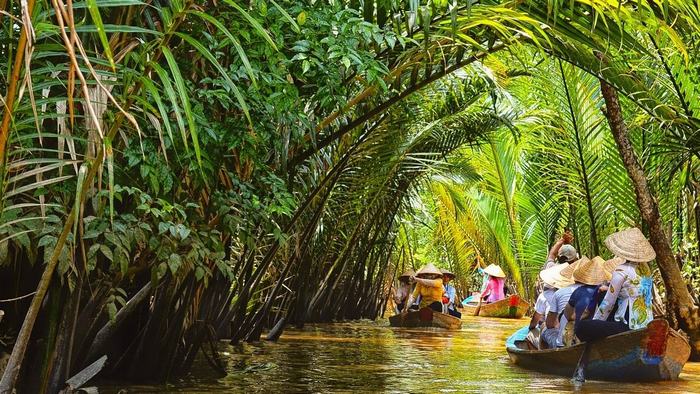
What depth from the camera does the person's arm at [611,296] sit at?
357 inches

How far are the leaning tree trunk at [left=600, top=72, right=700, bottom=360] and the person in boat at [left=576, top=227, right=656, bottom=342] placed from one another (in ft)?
3.68

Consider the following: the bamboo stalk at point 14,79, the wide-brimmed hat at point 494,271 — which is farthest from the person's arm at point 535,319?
the wide-brimmed hat at point 494,271

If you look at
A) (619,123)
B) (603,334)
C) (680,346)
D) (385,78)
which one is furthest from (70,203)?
(619,123)

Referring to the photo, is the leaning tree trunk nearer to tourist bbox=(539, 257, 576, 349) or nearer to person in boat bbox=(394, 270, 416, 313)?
tourist bbox=(539, 257, 576, 349)

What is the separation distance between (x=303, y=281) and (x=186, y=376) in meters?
6.80

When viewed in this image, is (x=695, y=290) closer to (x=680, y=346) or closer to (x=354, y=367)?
(x=680, y=346)

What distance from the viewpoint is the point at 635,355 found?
911 cm

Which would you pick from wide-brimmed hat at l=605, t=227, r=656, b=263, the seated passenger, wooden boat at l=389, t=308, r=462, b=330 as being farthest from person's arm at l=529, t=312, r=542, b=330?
wooden boat at l=389, t=308, r=462, b=330

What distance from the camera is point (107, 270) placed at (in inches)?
226

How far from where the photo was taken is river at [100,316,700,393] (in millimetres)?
8273

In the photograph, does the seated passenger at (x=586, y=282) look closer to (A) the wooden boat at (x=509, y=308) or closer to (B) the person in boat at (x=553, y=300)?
(B) the person in boat at (x=553, y=300)

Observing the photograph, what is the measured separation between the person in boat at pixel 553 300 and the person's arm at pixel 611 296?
77cm

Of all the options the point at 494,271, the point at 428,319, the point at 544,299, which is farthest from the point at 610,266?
the point at 494,271

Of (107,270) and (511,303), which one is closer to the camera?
(107,270)
